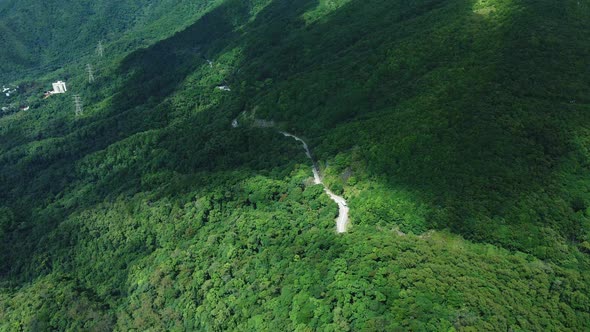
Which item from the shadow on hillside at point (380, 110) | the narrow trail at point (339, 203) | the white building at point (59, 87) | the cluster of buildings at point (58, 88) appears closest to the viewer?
the shadow on hillside at point (380, 110)

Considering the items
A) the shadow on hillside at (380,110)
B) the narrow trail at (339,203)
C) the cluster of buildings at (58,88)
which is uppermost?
the cluster of buildings at (58,88)

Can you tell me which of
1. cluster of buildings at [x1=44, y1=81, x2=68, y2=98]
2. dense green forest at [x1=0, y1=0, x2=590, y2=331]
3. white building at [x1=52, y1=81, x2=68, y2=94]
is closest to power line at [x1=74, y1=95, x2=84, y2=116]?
dense green forest at [x1=0, y1=0, x2=590, y2=331]

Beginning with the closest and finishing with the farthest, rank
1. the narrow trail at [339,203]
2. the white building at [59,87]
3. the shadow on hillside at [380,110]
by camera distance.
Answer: the shadow on hillside at [380,110], the narrow trail at [339,203], the white building at [59,87]

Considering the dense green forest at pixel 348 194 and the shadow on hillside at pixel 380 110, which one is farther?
the shadow on hillside at pixel 380 110

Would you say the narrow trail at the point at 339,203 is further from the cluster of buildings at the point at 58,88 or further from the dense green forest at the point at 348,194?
the cluster of buildings at the point at 58,88

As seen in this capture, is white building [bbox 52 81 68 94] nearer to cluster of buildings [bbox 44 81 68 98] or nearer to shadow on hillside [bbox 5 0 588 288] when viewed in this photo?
cluster of buildings [bbox 44 81 68 98]

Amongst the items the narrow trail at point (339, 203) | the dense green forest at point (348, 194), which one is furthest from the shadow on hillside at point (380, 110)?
the narrow trail at point (339, 203)

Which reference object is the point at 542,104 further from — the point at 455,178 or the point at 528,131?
the point at 455,178

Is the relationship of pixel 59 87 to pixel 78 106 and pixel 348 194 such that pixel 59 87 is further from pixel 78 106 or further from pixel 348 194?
pixel 348 194

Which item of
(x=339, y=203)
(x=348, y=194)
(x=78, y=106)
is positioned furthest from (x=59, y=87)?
(x=348, y=194)
